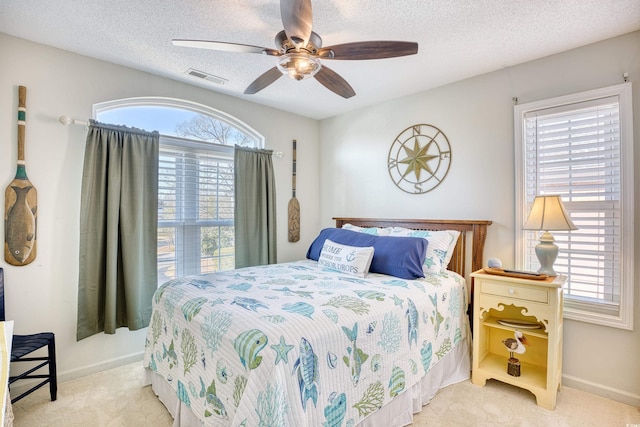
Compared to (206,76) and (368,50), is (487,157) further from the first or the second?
(206,76)

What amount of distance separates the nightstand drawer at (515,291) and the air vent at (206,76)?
2.83 m

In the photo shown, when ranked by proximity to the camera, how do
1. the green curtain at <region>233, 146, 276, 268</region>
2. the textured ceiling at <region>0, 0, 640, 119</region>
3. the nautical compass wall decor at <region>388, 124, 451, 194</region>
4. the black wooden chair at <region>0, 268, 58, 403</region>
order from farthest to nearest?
the green curtain at <region>233, 146, 276, 268</region> < the nautical compass wall decor at <region>388, 124, 451, 194</region> < the black wooden chair at <region>0, 268, 58, 403</region> < the textured ceiling at <region>0, 0, 640, 119</region>

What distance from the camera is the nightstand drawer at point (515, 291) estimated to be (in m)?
2.14

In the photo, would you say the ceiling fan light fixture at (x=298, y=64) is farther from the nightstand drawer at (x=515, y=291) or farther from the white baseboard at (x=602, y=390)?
the white baseboard at (x=602, y=390)

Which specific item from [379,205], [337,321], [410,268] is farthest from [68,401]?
[379,205]

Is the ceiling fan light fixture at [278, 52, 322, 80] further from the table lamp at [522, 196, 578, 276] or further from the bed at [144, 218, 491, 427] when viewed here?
the table lamp at [522, 196, 578, 276]

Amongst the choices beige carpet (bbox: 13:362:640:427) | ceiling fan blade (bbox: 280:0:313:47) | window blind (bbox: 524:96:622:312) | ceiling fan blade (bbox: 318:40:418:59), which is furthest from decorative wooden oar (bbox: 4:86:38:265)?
window blind (bbox: 524:96:622:312)

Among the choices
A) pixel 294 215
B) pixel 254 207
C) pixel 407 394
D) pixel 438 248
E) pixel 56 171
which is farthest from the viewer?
pixel 294 215

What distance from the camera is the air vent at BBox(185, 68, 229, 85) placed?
9.23 feet

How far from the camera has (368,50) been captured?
5.93ft

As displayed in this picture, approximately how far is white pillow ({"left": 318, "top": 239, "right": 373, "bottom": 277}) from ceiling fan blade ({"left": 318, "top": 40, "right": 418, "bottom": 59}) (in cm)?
144

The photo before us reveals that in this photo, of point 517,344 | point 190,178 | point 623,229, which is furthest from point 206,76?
point 623,229

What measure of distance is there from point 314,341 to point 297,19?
1.51 metres

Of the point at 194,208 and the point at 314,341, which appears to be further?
the point at 194,208
